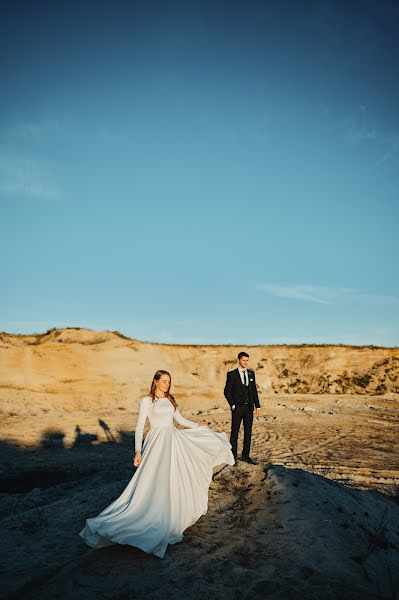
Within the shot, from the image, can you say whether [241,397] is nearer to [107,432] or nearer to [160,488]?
[160,488]

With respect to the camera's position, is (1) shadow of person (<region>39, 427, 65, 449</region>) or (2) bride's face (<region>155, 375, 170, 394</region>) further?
(1) shadow of person (<region>39, 427, 65, 449</region>)

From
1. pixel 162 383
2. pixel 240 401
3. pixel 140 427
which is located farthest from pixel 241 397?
pixel 140 427

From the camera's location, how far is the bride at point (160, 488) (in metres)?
4.38

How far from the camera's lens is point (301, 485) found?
238 inches

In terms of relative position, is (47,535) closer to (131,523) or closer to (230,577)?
(131,523)

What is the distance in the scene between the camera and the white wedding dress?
4.37m

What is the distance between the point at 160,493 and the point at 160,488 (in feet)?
0.18

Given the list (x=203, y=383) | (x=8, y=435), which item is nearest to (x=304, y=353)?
(x=203, y=383)

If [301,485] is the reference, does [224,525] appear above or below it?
below

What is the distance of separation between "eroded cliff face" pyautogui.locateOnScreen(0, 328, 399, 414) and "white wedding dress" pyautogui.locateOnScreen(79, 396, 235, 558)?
16.7 meters

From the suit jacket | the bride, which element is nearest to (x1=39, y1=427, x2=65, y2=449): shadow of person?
the suit jacket

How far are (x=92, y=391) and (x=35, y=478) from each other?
12455 mm

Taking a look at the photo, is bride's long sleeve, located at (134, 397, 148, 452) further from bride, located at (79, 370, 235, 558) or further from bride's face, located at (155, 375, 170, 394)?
bride's face, located at (155, 375, 170, 394)

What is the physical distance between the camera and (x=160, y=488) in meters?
4.73
